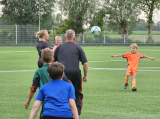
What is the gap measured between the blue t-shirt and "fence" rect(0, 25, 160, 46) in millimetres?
43256

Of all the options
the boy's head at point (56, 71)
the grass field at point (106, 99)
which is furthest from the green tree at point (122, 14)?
the boy's head at point (56, 71)

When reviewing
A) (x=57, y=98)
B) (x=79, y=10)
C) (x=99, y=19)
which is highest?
(x=79, y=10)

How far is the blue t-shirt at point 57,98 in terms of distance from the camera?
4.01 metres

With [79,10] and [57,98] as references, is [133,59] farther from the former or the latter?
[79,10]

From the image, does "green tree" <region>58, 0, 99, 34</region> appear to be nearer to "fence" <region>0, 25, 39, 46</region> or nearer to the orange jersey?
"fence" <region>0, 25, 39, 46</region>

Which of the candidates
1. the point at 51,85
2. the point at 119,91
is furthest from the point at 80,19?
the point at 51,85

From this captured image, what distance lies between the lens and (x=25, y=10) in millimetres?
54125

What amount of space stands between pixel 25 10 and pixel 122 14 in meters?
17.0

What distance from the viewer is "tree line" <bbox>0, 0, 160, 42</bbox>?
5531cm

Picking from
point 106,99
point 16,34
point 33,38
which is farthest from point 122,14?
point 106,99

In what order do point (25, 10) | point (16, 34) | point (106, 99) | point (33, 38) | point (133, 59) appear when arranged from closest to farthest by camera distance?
point (106, 99)
point (133, 59)
point (16, 34)
point (33, 38)
point (25, 10)

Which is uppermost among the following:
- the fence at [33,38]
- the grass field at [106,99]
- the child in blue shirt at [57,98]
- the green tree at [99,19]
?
the green tree at [99,19]

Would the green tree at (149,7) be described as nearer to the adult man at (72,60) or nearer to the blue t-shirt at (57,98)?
the adult man at (72,60)

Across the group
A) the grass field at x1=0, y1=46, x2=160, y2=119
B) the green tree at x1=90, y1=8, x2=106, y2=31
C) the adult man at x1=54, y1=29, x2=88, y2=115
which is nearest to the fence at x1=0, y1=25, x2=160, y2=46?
the green tree at x1=90, y1=8, x2=106, y2=31
